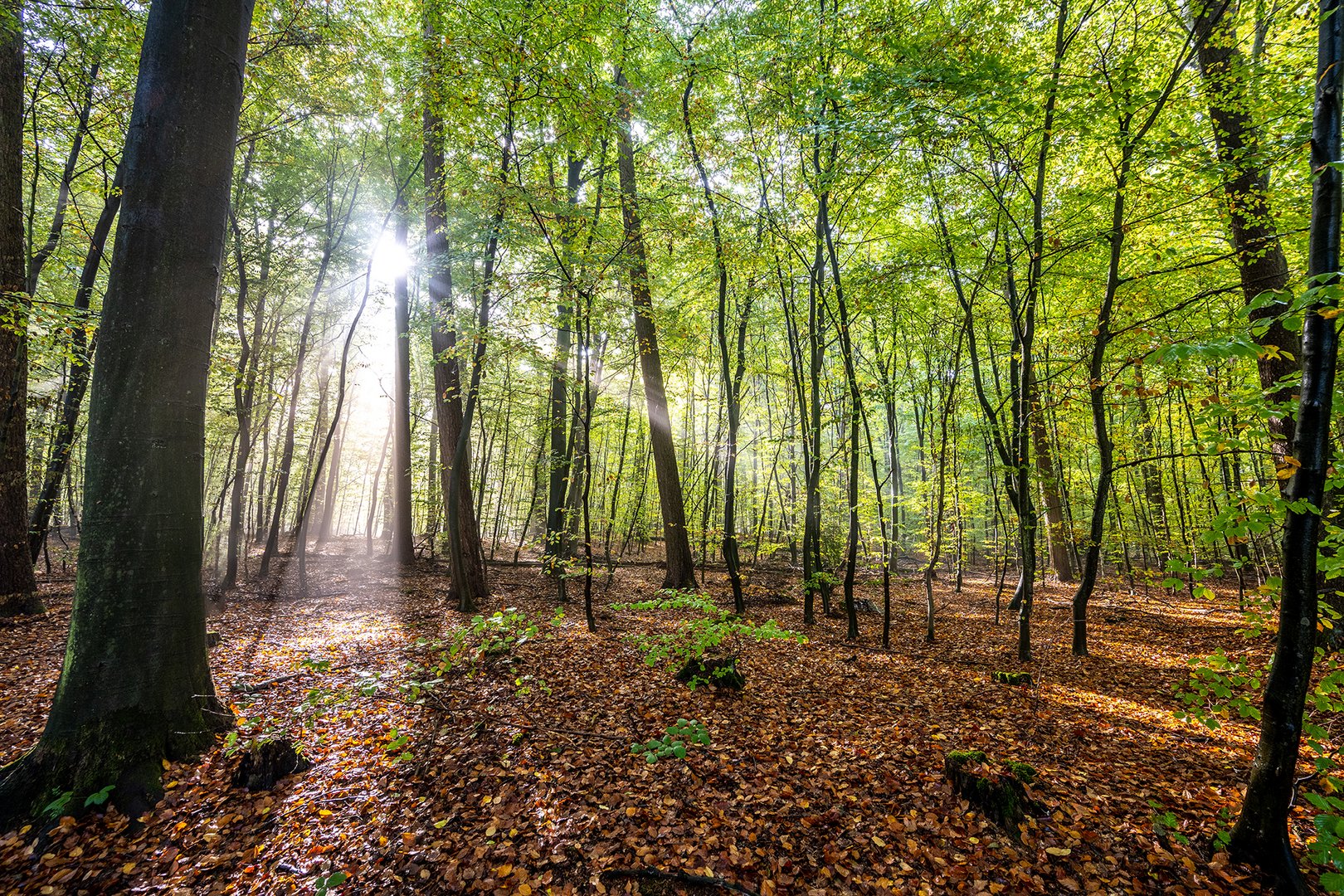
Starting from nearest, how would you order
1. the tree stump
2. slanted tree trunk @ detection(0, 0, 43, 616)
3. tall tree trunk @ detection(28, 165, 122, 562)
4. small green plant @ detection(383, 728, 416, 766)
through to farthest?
the tree stump
small green plant @ detection(383, 728, 416, 766)
slanted tree trunk @ detection(0, 0, 43, 616)
tall tree trunk @ detection(28, 165, 122, 562)

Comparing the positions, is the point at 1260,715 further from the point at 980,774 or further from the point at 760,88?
the point at 760,88

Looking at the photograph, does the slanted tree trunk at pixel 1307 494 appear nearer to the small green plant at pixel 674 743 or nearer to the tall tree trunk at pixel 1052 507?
the small green plant at pixel 674 743

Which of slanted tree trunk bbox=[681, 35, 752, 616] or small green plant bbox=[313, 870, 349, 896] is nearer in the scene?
small green plant bbox=[313, 870, 349, 896]

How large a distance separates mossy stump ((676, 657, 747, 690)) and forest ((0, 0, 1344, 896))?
0.08 meters

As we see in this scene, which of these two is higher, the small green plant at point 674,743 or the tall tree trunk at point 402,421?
the tall tree trunk at point 402,421

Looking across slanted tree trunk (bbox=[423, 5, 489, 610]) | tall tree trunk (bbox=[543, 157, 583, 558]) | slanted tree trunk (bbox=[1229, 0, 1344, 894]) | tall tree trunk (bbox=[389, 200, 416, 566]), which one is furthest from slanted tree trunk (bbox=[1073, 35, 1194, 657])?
tall tree trunk (bbox=[389, 200, 416, 566])

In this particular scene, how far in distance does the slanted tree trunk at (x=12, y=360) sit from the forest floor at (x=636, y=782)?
3.06ft

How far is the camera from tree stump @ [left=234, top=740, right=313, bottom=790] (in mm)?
3697

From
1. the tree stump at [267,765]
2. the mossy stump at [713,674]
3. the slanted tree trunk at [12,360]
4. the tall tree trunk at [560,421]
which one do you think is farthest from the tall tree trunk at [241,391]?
the mossy stump at [713,674]

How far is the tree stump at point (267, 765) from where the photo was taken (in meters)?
3.70

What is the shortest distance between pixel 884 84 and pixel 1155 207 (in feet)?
16.5

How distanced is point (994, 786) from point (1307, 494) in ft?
9.16

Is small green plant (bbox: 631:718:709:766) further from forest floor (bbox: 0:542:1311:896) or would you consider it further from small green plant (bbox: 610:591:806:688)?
small green plant (bbox: 610:591:806:688)

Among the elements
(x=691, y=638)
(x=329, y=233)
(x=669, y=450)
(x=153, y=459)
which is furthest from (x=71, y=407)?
(x=691, y=638)
